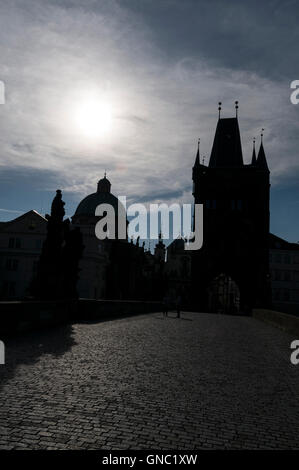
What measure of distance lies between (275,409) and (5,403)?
3795 mm

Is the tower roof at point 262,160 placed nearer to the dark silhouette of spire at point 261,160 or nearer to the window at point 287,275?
the dark silhouette of spire at point 261,160

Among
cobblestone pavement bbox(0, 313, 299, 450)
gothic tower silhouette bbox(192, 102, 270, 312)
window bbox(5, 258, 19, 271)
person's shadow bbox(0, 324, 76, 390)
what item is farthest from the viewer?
gothic tower silhouette bbox(192, 102, 270, 312)

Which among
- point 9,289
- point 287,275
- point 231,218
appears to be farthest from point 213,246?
point 9,289

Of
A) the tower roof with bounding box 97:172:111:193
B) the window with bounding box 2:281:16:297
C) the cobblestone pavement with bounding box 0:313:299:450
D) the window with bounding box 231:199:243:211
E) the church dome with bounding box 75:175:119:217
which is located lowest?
the cobblestone pavement with bounding box 0:313:299:450

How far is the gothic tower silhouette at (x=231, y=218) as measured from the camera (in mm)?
65000

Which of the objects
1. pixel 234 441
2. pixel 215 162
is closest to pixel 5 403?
pixel 234 441

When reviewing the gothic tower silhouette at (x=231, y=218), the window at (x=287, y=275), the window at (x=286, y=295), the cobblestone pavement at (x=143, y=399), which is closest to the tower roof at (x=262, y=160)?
the gothic tower silhouette at (x=231, y=218)

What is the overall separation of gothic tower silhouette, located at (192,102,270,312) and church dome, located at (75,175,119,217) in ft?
88.1

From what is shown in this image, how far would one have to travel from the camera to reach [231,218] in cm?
6800

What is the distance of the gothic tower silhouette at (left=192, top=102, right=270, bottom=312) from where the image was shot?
65.0 metres

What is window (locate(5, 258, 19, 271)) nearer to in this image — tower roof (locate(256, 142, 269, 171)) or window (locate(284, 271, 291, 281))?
tower roof (locate(256, 142, 269, 171))

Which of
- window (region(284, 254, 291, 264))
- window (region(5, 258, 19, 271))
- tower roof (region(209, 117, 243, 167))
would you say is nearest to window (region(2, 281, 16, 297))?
window (region(5, 258, 19, 271))

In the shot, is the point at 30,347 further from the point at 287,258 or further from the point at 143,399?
the point at 287,258

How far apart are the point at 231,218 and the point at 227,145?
1176cm
